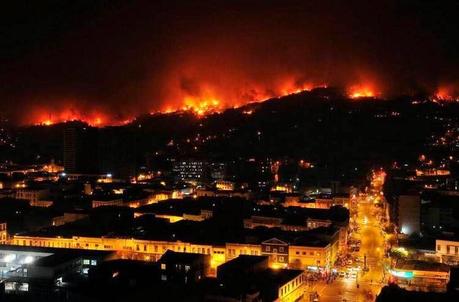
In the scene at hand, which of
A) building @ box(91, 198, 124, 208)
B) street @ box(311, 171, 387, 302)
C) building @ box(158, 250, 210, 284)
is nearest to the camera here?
street @ box(311, 171, 387, 302)

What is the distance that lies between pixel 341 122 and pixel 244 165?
14.2 metres

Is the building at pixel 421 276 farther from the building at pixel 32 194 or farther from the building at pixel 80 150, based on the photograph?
the building at pixel 80 150

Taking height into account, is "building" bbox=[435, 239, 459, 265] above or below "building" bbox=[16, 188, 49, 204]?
below

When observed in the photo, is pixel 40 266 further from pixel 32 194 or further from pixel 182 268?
pixel 32 194

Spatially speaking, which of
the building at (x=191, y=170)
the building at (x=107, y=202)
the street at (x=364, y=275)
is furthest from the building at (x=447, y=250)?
the building at (x=191, y=170)

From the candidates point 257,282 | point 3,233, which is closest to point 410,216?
point 257,282

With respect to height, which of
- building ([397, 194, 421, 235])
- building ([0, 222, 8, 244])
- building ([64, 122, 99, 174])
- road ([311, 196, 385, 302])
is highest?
building ([64, 122, 99, 174])

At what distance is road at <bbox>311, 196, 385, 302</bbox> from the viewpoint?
13.1 meters

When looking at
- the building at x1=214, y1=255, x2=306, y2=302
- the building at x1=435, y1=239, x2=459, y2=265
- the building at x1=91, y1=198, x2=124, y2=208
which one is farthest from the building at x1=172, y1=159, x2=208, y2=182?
the building at x1=214, y1=255, x2=306, y2=302

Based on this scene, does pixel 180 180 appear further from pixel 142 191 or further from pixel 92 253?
pixel 92 253

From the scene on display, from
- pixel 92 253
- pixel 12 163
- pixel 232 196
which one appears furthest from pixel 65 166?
pixel 92 253

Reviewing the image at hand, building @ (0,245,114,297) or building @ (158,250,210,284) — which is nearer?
building @ (0,245,114,297)

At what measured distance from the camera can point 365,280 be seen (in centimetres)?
1448

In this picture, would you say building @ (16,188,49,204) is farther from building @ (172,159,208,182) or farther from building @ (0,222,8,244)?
building @ (172,159,208,182)
